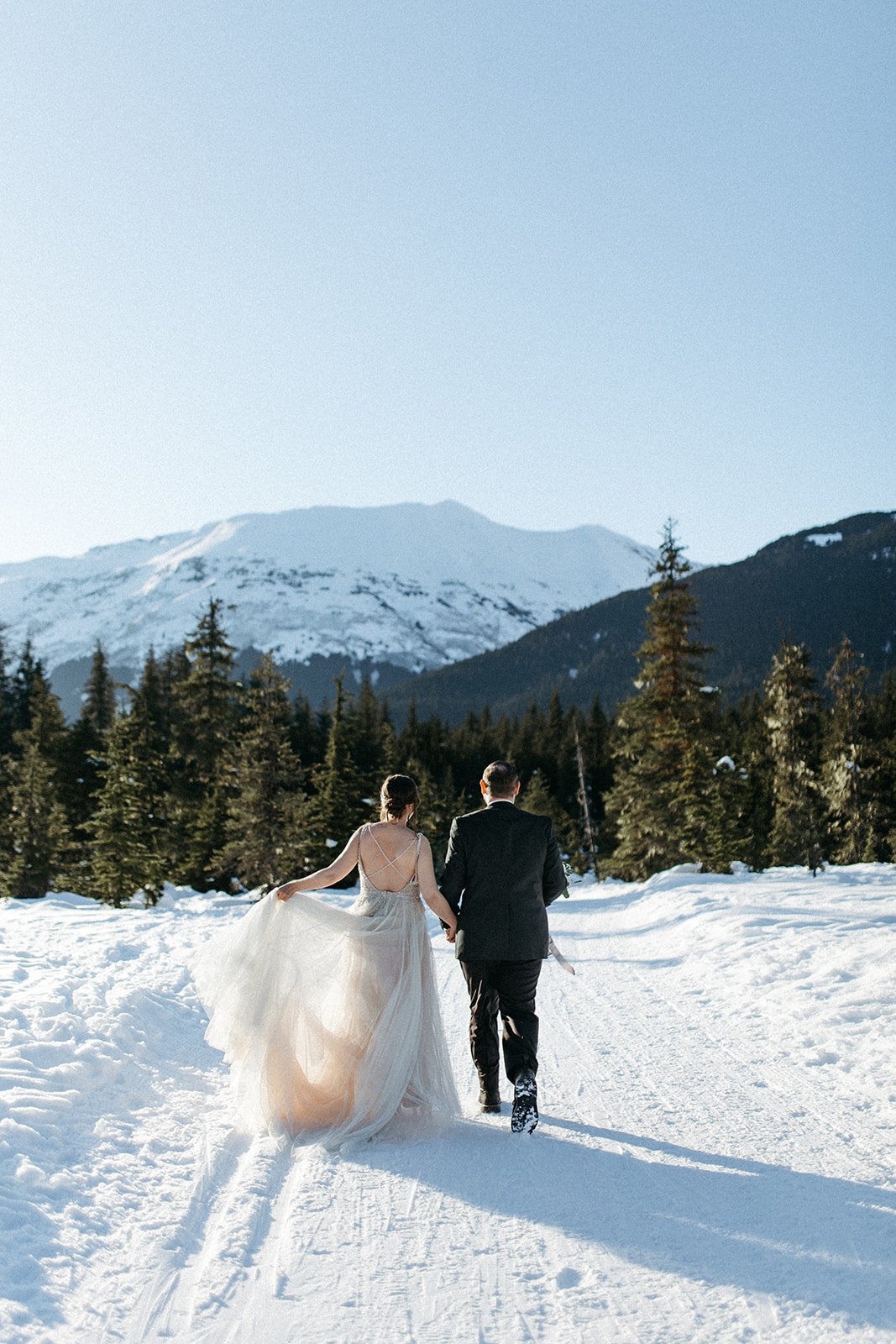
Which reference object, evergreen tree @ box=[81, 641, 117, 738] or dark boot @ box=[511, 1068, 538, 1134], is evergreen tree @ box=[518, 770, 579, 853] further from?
dark boot @ box=[511, 1068, 538, 1134]

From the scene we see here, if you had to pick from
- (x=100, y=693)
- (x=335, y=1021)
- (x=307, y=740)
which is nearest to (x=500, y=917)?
(x=335, y=1021)

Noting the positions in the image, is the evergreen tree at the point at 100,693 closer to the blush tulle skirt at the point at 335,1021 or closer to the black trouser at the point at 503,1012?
the blush tulle skirt at the point at 335,1021

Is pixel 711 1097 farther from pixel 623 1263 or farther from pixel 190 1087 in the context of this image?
pixel 190 1087

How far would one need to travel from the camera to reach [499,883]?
19.5 ft

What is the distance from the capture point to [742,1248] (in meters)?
3.98

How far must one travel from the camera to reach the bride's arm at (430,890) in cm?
586

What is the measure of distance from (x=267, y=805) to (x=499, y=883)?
22.2m

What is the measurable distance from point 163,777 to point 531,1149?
2530 cm

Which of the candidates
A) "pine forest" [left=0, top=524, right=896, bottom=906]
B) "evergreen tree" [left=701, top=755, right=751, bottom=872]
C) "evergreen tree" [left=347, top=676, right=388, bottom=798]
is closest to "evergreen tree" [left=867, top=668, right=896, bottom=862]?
"pine forest" [left=0, top=524, right=896, bottom=906]

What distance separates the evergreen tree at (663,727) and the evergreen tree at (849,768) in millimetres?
5720

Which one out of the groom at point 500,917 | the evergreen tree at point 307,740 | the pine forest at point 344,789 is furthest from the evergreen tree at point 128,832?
the evergreen tree at point 307,740

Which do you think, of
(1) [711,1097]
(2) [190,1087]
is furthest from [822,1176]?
(2) [190,1087]

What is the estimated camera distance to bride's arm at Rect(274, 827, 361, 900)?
19.0 feet

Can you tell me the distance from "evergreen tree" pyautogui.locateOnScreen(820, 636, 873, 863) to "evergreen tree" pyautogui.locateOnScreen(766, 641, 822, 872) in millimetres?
758
